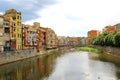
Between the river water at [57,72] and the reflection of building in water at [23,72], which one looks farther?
the reflection of building in water at [23,72]

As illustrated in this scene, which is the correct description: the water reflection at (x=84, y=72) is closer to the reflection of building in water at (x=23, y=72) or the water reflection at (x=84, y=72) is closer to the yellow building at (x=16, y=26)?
the reflection of building in water at (x=23, y=72)

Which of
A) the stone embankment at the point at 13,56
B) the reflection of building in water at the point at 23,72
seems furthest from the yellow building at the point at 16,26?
the reflection of building in water at the point at 23,72

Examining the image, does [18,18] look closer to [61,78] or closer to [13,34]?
[13,34]

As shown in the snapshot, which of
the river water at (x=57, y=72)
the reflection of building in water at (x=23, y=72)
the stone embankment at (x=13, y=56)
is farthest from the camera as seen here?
the stone embankment at (x=13, y=56)

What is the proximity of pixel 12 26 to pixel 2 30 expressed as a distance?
11308mm

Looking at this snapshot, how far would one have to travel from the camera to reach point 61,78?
46.9 metres

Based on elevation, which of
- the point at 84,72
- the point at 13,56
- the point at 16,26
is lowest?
the point at 84,72

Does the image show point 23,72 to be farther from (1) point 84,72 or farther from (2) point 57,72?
(1) point 84,72

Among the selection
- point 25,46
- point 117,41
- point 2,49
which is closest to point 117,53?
point 117,41

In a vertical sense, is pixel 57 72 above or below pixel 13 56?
below

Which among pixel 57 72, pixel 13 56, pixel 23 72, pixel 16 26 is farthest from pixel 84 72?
pixel 16 26

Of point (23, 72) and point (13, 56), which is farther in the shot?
point (13, 56)

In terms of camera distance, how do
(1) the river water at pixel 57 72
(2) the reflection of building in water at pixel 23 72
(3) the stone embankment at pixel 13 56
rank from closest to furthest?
1. (1) the river water at pixel 57 72
2. (2) the reflection of building in water at pixel 23 72
3. (3) the stone embankment at pixel 13 56

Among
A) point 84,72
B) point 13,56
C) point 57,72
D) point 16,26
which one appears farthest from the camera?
point 16,26
